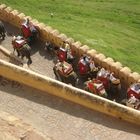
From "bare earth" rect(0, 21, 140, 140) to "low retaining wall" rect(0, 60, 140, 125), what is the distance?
228 millimetres

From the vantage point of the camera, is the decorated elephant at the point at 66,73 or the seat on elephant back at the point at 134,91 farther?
the decorated elephant at the point at 66,73

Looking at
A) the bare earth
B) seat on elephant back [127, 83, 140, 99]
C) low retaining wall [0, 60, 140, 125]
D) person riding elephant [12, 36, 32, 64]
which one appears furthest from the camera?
person riding elephant [12, 36, 32, 64]

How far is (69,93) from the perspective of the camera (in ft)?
57.1

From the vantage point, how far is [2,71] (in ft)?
62.0

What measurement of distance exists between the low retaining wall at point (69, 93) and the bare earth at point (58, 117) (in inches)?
9.0

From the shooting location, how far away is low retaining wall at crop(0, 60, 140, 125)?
1641 cm

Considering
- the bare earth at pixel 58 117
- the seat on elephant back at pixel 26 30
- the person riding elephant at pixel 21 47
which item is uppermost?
the seat on elephant back at pixel 26 30

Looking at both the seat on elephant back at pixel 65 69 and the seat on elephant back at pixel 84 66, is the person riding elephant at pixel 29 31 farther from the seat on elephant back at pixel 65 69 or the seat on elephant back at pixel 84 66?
the seat on elephant back at pixel 84 66

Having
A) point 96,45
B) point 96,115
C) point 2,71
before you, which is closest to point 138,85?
point 96,115

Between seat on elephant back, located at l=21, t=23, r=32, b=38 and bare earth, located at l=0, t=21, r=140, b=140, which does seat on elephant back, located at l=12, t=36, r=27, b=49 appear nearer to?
seat on elephant back, located at l=21, t=23, r=32, b=38

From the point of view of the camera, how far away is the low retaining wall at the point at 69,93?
16.4m

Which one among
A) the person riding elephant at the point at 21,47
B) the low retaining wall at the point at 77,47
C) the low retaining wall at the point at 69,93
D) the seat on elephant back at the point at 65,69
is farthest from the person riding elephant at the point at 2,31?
the seat on elephant back at the point at 65,69

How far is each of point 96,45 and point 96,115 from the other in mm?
8178

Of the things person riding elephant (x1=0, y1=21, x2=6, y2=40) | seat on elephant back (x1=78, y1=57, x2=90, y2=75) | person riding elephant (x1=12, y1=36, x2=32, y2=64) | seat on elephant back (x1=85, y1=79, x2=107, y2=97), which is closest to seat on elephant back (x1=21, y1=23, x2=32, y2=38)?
person riding elephant (x1=12, y1=36, x2=32, y2=64)
